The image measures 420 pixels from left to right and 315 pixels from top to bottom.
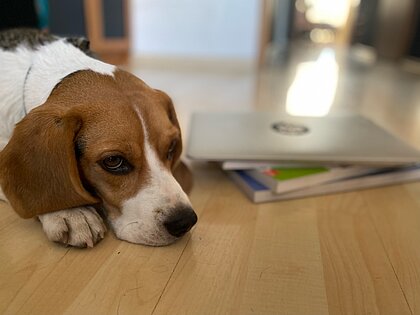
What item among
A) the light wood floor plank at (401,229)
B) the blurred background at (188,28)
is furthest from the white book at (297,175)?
the blurred background at (188,28)

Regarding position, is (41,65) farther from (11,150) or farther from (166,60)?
(166,60)

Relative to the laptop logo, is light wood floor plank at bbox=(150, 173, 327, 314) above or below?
below

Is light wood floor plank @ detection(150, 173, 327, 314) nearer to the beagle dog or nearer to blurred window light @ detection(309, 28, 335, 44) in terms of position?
the beagle dog

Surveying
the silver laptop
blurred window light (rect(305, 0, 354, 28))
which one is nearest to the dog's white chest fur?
the silver laptop

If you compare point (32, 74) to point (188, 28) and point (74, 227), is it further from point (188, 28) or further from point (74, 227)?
point (188, 28)

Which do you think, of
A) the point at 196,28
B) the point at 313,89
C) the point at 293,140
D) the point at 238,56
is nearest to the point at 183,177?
the point at 293,140

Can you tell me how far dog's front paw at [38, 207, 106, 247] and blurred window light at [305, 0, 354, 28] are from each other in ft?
38.3

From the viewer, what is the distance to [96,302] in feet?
3.50

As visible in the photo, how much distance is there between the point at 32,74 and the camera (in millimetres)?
1525

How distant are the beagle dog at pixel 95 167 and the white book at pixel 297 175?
19.0 inches

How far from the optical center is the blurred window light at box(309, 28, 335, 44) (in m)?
11.8

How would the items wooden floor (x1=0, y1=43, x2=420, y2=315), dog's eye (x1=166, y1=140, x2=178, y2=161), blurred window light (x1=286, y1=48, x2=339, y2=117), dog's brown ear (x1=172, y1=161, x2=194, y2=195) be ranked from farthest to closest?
blurred window light (x1=286, y1=48, x2=339, y2=117) < dog's brown ear (x1=172, y1=161, x2=194, y2=195) < dog's eye (x1=166, y1=140, x2=178, y2=161) < wooden floor (x1=0, y1=43, x2=420, y2=315)

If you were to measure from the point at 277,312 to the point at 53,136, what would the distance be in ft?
2.46

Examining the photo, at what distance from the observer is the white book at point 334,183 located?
1.71m
